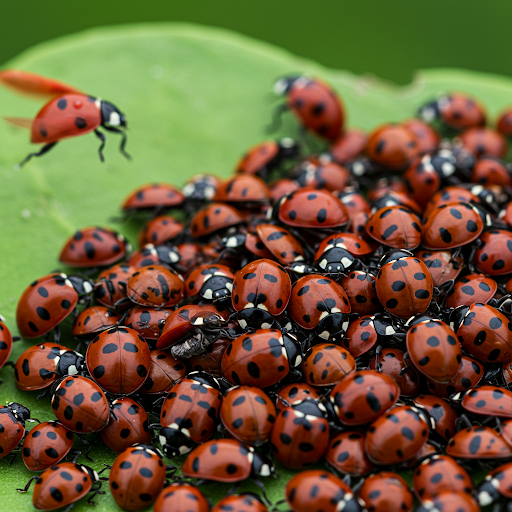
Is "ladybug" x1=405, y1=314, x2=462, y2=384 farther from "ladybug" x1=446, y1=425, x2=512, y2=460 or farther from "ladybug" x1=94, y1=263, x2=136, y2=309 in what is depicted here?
"ladybug" x1=94, y1=263, x2=136, y2=309

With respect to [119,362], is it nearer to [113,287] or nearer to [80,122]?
[113,287]

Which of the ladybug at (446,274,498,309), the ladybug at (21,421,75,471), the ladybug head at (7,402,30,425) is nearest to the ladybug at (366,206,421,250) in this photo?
the ladybug at (446,274,498,309)

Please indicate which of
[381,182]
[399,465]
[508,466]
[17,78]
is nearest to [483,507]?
[508,466]

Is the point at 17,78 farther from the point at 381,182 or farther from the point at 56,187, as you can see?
the point at 381,182

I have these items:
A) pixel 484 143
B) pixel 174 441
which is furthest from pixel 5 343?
pixel 484 143

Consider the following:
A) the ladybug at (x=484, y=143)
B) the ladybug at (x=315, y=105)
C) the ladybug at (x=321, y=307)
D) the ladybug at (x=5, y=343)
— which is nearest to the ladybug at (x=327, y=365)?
the ladybug at (x=321, y=307)

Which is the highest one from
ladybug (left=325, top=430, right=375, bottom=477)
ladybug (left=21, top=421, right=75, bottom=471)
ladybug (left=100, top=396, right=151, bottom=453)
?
ladybug (left=325, top=430, right=375, bottom=477)
